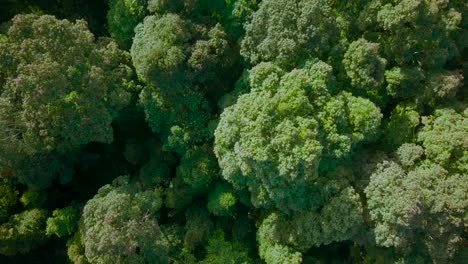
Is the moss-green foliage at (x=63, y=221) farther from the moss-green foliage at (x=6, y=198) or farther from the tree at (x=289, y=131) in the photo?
the tree at (x=289, y=131)

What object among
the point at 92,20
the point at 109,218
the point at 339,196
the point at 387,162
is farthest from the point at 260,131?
the point at 92,20

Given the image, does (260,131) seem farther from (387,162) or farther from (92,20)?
(92,20)

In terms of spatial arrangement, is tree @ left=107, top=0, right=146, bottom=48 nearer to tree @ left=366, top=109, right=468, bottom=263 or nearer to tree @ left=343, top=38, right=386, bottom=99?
tree @ left=343, top=38, right=386, bottom=99

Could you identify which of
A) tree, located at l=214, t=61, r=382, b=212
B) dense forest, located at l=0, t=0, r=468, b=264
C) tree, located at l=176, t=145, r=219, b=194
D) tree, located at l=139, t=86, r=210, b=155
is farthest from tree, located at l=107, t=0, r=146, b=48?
tree, located at l=214, t=61, r=382, b=212

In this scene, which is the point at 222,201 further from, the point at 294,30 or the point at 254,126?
the point at 294,30

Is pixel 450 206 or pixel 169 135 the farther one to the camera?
pixel 169 135

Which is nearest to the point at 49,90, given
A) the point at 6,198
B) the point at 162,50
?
the point at 162,50

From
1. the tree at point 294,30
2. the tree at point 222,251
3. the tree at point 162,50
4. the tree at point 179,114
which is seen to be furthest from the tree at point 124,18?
the tree at point 222,251
